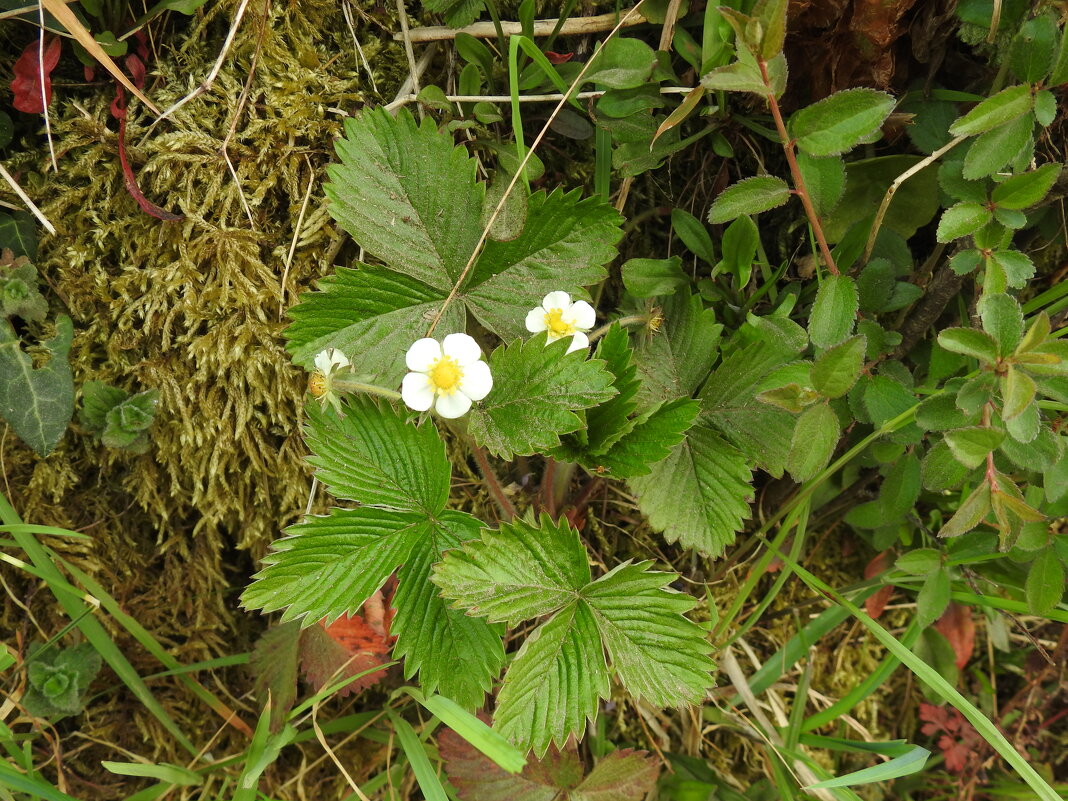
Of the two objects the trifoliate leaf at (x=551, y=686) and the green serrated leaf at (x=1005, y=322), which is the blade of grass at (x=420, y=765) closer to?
the trifoliate leaf at (x=551, y=686)

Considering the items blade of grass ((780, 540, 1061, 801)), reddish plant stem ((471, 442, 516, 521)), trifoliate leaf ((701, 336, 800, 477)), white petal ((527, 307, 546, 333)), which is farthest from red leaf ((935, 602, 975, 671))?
white petal ((527, 307, 546, 333))

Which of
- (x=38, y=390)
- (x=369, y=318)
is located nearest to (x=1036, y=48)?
(x=369, y=318)

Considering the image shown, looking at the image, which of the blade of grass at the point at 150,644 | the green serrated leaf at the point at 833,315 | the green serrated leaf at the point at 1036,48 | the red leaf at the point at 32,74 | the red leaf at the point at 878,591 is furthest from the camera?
the red leaf at the point at 878,591

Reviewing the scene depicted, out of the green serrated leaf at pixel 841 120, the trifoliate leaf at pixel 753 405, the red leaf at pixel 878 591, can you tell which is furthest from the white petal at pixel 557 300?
the red leaf at pixel 878 591

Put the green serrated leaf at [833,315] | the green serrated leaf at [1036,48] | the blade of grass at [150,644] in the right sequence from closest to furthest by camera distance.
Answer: the green serrated leaf at [1036,48]
the green serrated leaf at [833,315]
the blade of grass at [150,644]

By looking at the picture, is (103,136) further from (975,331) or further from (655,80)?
(975,331)

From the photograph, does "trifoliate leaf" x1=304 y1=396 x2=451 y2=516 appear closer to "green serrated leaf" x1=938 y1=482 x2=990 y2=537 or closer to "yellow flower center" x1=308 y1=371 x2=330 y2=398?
"yellow flower center" x1=308 y1=371 x2=330 y2=398
